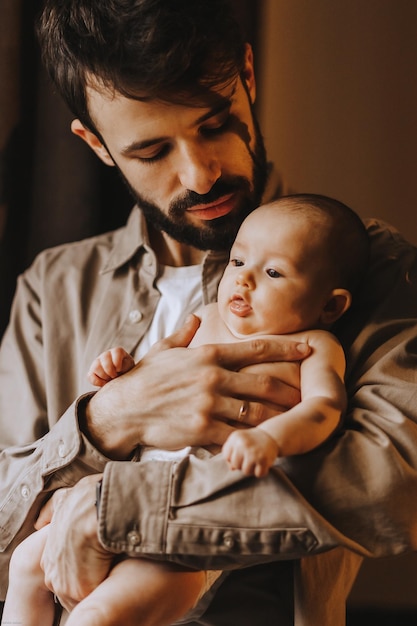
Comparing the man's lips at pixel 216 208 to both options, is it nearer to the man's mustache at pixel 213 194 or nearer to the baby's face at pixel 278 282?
the man's mustache at pixel 213 194

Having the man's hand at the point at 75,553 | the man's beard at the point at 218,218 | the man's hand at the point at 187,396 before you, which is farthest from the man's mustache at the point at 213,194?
the man's hand at the point at 75,553

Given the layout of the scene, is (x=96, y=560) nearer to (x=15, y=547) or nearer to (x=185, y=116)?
(x=15, y=547)

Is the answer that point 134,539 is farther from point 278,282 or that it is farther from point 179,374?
point 278,282

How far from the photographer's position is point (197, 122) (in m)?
1.62

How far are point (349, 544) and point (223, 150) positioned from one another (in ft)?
2.68

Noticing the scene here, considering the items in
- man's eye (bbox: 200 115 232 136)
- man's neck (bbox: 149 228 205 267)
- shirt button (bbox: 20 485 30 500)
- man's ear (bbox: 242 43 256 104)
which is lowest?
shirt button (bbox: 20 485 30 500)

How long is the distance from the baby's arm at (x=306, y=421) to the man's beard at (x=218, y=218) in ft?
1.31

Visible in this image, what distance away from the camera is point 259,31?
2352 millimetres

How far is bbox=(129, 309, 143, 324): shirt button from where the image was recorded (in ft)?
6.00

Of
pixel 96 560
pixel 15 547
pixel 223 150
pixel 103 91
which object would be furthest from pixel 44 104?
pixel 96 560

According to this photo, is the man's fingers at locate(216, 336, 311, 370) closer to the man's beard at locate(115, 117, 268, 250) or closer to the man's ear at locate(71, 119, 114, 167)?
the man's beard at locate(115, 117, 268, 250)

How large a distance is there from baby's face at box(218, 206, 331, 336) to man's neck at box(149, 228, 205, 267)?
448mm

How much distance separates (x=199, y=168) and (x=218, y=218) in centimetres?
13

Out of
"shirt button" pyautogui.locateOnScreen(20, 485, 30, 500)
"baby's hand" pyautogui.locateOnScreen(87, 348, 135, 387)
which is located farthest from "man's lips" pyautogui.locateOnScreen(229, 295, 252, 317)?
"shirt button" pyautogui.locateOnScreen(20, 485, 30, 500)
